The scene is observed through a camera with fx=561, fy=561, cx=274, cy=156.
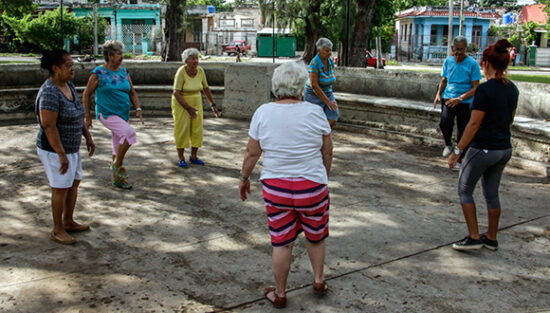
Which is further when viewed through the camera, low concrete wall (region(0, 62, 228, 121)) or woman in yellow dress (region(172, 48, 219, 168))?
low concrete wall (region(0, 62, 228, 121))

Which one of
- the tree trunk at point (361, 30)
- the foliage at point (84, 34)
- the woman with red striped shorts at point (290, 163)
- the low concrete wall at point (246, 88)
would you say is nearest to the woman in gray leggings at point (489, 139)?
the woman with red striped shorts at point (290, 163)

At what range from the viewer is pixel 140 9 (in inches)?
1877

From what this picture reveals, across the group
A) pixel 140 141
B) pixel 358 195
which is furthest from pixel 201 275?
pixel 140 141

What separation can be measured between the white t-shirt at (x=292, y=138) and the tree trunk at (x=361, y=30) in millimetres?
15035

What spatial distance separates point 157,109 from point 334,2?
1749 centimetres

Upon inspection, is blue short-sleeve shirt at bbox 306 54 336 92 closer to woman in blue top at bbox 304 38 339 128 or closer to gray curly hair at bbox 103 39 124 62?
woman in blue top at bbox 304 38 339 128

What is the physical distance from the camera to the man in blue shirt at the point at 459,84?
6.99 m

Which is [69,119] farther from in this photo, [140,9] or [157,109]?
[140,9]

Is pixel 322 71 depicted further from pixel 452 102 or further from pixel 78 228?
pixel 78 228

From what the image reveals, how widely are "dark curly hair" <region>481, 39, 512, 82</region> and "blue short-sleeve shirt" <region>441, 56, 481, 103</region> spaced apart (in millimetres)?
2621

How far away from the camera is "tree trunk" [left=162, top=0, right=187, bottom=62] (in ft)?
57.2

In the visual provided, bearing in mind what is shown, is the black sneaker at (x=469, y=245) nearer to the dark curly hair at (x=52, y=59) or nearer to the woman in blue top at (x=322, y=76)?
the woman in blue top at (x=322, y=76)

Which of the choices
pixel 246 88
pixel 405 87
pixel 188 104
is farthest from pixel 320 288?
pixel 246 88

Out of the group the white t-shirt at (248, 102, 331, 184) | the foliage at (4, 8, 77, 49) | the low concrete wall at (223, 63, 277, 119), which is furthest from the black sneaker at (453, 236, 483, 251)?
the foliage at (4, 8, 77, 49)
